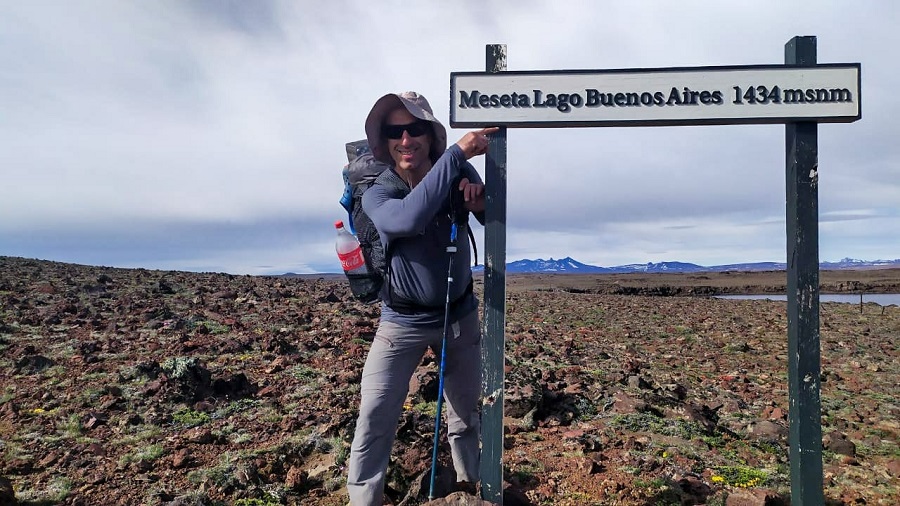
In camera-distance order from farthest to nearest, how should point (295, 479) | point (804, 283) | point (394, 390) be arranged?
point (295, 479), point (804, 283), point (394, 390)

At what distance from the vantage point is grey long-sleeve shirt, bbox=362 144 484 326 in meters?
3.06

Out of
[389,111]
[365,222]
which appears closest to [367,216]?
[365,222]

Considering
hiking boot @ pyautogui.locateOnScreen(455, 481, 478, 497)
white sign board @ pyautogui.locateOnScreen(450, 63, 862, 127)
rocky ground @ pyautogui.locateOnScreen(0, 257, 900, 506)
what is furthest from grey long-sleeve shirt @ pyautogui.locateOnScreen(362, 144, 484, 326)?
rocky ground @ pyautogui.locateOnScreen(0, 257, 900, 506)

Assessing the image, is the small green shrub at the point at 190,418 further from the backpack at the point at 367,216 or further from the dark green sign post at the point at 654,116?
the dark green sign post at the point at 654,116

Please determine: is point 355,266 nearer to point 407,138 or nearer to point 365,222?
point 365,222

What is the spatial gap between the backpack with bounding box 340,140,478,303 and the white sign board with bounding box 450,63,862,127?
59cm

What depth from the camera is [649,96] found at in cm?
358

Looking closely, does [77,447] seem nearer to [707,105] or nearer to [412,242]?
[412,242]

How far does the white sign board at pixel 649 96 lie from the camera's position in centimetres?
353

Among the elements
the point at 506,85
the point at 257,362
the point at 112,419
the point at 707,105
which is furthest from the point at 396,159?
the point at 257,362

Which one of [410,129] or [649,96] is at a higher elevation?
[649,96]

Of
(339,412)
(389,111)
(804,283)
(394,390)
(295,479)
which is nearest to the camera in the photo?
(394,390)

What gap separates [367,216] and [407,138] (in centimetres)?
53

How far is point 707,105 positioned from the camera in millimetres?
3557
